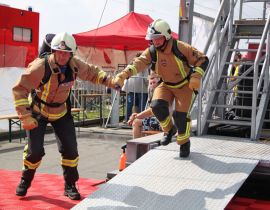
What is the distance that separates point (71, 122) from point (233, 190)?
2.06 metres

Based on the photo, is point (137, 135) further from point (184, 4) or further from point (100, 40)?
point (100, 40)

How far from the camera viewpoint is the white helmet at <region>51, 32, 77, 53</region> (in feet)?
16.4

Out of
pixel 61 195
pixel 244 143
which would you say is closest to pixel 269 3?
pixel 244 143

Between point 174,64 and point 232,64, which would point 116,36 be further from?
point 174,64

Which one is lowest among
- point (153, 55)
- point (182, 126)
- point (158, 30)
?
point (182, 126)

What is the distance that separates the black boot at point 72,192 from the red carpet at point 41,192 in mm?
52

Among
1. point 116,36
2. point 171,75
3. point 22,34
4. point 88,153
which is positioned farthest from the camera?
point 22,34

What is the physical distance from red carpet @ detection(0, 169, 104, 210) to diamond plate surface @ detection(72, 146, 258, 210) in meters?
0.76

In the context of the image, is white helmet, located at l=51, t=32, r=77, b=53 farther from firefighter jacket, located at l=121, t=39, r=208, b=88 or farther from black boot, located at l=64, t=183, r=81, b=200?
black boot, located at l=64, t=183, r=81, b=200

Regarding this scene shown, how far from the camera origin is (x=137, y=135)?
306 inches

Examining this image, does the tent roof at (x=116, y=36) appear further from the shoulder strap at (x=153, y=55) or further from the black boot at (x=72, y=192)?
the black boot at (x=72, y=192)

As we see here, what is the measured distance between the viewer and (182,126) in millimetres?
5754

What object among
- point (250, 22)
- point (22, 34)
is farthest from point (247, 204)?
point (22, 34)

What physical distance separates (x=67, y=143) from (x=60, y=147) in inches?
5.2
